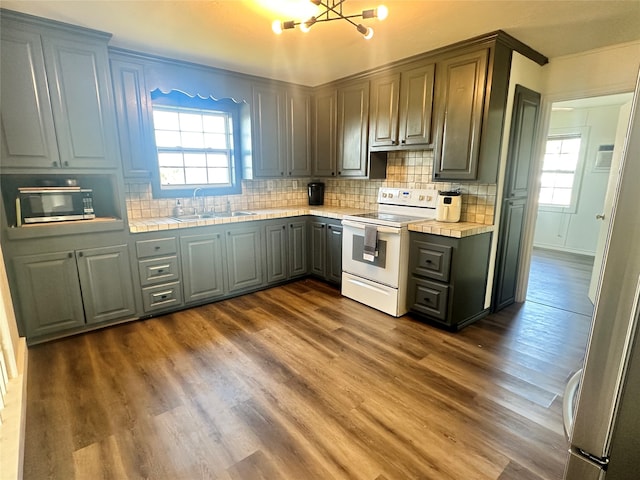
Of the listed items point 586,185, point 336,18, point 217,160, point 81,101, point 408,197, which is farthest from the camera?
point 586,185

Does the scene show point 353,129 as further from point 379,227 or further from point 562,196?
point 562,196

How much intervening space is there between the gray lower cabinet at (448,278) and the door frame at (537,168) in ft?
2.23

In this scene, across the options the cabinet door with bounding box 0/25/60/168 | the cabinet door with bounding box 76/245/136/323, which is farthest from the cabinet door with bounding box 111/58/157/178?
the cabinet door with bounding box 76/245/136/323

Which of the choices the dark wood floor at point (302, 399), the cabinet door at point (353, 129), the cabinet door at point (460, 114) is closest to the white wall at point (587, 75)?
the cabinet door at point (460, 114)

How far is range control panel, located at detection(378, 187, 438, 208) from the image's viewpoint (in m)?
3.35

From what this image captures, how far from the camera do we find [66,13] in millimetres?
2232

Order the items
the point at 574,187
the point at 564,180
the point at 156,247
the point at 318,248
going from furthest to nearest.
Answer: the point at 564,180 < the point at 574,187 < the point at 318,248 < the point at 156,247

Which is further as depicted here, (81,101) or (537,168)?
(537,168)

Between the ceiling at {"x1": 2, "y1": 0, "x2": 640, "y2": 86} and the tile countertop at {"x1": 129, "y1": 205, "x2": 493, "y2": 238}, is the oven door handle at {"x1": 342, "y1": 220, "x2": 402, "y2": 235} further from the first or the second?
the ceiling at {"x1": 2, "y1": 0, "x2": 640, "y2": 86}

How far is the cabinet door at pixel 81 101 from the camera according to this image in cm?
243

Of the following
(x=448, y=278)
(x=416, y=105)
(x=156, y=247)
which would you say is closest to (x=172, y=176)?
(x=156, y=247)

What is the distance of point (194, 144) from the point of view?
3705mm

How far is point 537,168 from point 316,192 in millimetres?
2580

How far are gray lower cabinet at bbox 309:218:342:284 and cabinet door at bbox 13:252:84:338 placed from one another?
242 centimetres
